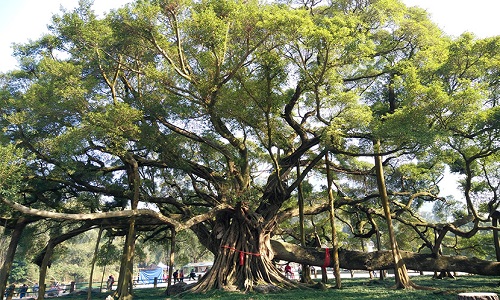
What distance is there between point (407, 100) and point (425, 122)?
71 cm

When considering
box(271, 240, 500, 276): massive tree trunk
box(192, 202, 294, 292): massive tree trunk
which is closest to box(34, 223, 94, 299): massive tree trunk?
box(192, 202, 294, 292): massive tree trunk

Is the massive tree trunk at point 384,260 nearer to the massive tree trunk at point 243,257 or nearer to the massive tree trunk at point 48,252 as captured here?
the massive tree trunk at point 243,257

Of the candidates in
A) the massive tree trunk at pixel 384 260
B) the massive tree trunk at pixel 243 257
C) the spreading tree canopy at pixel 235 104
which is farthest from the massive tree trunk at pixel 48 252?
the massive tree trunk at pixel 384 260

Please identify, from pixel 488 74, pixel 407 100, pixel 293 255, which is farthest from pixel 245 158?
pixel 488 74

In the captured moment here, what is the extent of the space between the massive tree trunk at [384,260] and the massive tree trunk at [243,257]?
926mm

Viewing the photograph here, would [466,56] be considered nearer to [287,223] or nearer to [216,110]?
[216,110]

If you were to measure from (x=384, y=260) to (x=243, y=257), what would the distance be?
5040 mm

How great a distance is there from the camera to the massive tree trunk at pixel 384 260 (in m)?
11.3

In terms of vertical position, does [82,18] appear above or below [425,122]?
above

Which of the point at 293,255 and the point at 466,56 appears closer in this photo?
the point at 466,56

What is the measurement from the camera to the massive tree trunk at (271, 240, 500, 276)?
11.3m

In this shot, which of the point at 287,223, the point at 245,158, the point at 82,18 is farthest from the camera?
the point at 287,223

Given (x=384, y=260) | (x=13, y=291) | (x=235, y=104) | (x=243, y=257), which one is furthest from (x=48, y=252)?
(x=384, y=260)

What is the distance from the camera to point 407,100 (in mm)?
8695
